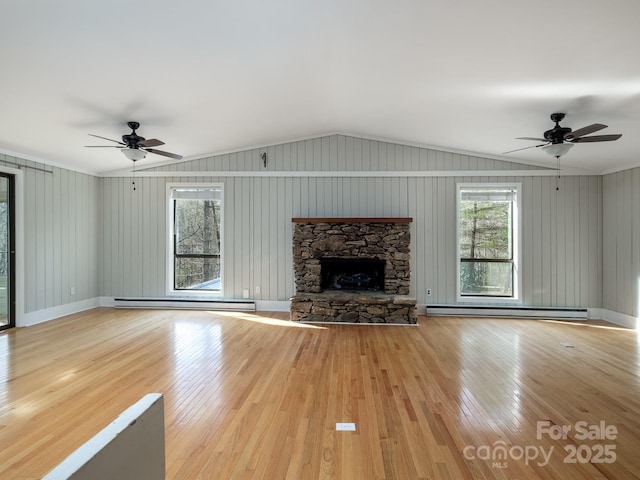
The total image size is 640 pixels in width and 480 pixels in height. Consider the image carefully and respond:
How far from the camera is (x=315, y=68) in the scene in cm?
363

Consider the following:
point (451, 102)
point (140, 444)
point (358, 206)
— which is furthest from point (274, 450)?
point (358, 206)

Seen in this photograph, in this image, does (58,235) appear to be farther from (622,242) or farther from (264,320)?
(622,242)

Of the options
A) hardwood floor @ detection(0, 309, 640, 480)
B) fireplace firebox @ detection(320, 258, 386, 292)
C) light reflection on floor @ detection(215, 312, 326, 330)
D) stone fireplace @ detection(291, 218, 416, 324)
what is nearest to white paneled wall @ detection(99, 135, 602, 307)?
stone fireplace @ detection(291, 218, 416, 324)

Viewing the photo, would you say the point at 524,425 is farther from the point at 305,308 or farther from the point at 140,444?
the point at 305,308

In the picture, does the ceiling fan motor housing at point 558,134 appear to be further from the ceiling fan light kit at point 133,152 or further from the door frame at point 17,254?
the door frame at point 17,254

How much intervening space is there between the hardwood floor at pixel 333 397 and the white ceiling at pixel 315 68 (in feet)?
9.18

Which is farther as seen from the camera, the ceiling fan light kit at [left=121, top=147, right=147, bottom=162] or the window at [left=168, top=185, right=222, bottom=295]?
the window at [left=168, top=185, right=222, bottom=295]

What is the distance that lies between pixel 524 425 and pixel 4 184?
6.95 metres

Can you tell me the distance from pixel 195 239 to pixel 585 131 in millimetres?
6054

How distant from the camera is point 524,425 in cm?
245

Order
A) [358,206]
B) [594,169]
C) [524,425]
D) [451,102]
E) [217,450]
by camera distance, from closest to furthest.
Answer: [217,450]
[524,425]
[451,102]
[594,169]
[358,206]

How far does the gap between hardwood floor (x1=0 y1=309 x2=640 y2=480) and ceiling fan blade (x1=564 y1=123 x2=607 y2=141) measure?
96.4 inches

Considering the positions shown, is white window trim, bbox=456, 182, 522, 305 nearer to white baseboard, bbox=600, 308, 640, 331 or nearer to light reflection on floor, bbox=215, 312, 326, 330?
white baseboard, bbox=600, 308, 640, 331

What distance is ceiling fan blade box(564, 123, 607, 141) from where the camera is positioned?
3.26m
